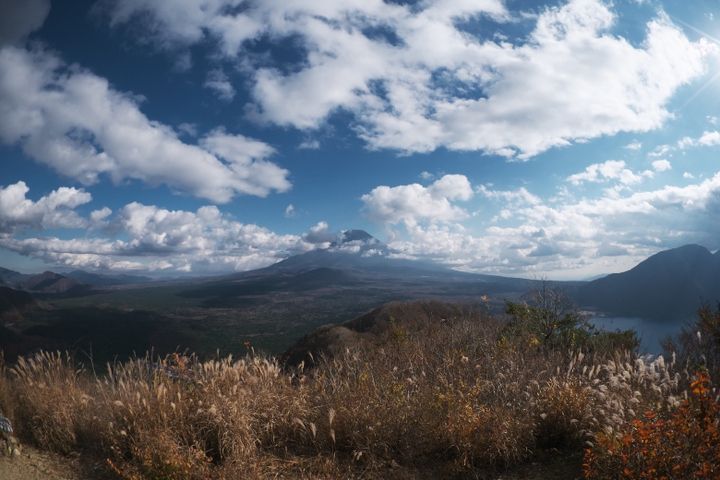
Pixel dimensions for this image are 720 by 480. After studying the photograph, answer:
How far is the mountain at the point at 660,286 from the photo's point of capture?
4188 inches

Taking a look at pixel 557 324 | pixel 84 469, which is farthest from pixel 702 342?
pixel 84 469

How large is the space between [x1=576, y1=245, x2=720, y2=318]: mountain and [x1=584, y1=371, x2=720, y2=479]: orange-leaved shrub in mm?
117264

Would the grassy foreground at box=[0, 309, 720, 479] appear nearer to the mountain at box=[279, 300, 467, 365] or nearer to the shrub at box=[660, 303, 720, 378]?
the shrub at box=[660, 303, 720, 378]

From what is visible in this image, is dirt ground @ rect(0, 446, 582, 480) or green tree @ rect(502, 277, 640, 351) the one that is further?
green tree @ rect(502, 277, 640, 351)

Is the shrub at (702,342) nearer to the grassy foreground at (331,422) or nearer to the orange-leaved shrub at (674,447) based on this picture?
the grassy foreground at (331,422)

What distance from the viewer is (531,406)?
4.59 metres

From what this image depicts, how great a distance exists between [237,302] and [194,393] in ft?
498

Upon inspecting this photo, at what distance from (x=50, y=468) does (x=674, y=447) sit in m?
7.08

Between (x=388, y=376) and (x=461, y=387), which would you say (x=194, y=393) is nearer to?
(x=388, y=376)

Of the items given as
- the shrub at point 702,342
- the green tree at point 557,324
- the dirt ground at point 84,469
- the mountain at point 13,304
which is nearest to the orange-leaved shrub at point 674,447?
the dirt ground at point 84,469

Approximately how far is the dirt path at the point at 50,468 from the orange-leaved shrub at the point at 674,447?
5.72 meters

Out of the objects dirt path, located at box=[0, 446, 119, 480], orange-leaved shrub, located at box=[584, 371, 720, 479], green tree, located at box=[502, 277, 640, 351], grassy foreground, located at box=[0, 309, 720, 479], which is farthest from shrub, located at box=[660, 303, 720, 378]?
dirt path, located at box=[0, 446, 119, 480]

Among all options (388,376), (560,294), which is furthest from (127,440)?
(560,294)

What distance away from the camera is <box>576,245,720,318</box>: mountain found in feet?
349
